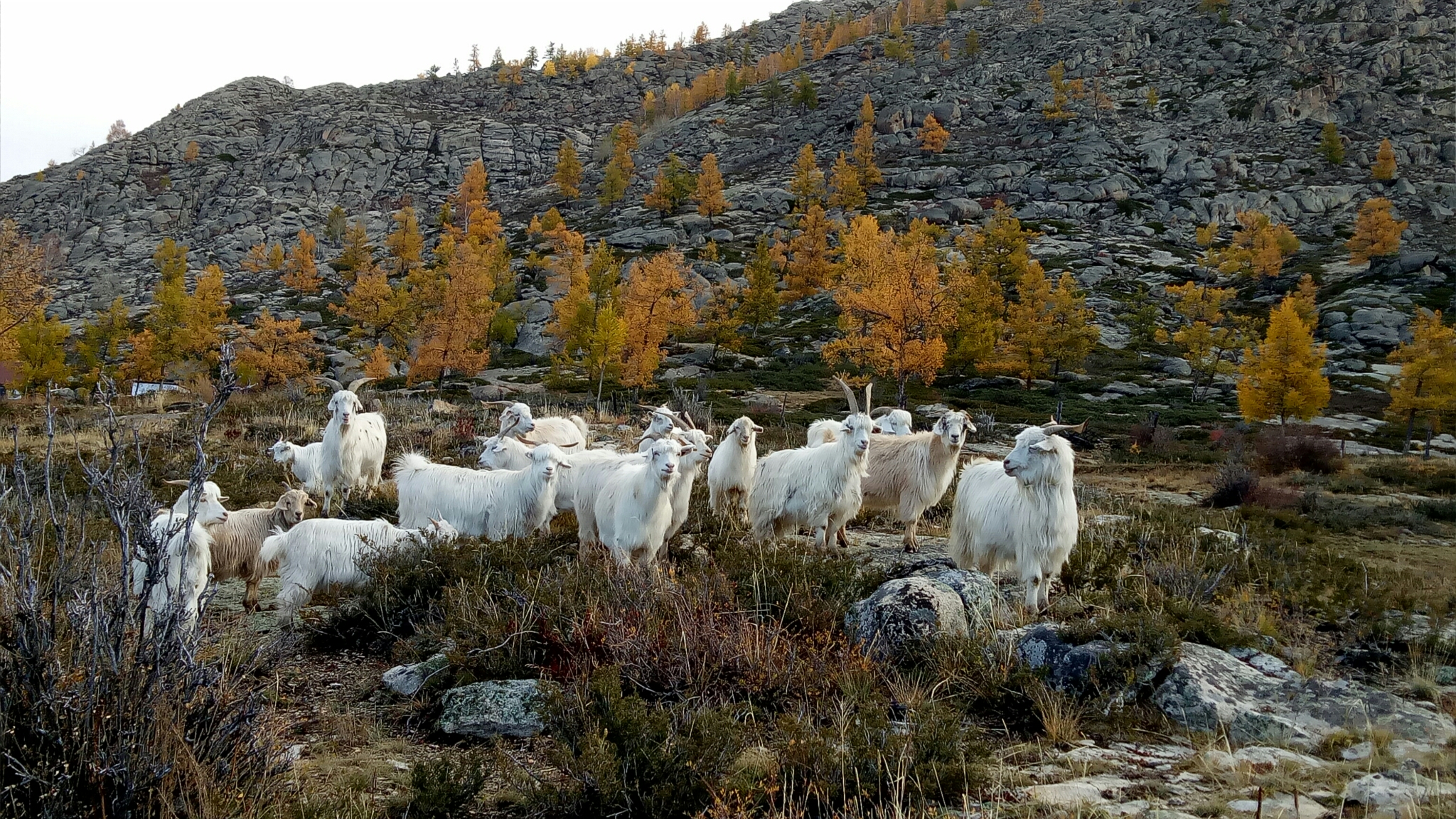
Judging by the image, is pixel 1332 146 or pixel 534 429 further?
pixel 1332 146

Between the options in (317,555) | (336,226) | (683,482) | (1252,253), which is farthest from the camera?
(336,226)

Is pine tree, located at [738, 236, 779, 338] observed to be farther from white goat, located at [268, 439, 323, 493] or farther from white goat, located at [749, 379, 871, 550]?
white goat, located at [749, 379, 871, 550]

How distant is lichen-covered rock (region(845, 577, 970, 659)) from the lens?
17.3 ft

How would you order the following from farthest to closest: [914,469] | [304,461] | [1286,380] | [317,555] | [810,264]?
1. [810,264]
2. [1286,380]
3. [304,461]
4. [914,469]
5. [317,555]

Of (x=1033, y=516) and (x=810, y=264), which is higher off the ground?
(x=810, y=264)

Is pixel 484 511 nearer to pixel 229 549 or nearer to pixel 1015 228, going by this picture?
pixel 229 549

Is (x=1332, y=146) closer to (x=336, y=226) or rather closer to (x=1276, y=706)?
(x=1276, y=706)

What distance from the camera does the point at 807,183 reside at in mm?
69500

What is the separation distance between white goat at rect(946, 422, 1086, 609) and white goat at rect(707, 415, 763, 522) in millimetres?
3008

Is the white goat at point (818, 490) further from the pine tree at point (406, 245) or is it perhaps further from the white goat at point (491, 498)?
the pine tree at point (406, 245)

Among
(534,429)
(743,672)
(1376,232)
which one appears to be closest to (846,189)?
(1376,232)

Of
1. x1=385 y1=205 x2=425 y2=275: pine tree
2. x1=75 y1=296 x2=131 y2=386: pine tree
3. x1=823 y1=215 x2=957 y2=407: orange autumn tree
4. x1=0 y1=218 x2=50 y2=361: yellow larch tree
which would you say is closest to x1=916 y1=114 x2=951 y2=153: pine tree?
x1=385 y1=205 x2=425 y2=275: pine tree

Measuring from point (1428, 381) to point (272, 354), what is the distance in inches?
1682

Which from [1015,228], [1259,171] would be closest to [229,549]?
[1015,228]
